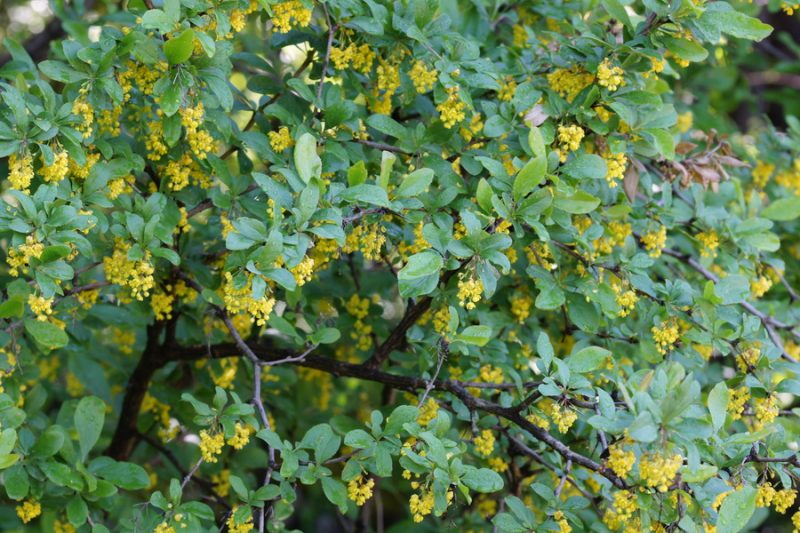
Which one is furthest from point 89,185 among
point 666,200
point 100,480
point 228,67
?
point 666,200

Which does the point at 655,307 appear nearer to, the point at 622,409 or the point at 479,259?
the point at 622,409

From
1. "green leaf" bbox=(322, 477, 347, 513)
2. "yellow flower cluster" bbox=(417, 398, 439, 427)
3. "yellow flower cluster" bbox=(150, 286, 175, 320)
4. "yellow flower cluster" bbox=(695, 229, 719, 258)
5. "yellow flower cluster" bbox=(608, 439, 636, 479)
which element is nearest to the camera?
"yellow flower cluster" bbox=(608, 439, 636, 479)

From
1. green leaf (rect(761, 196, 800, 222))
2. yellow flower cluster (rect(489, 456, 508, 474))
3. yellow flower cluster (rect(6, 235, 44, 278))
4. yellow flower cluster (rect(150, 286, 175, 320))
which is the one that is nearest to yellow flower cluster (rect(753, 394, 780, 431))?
yellow flower cluster (rect(489, 456, 508, 474))

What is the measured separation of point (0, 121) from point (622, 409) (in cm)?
121

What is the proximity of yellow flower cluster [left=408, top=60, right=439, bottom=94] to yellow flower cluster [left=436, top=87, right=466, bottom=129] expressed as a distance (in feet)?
0.13

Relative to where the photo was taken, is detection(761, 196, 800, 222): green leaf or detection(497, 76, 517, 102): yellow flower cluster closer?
detection(497, 76, 517, 102): yellow flower cluster

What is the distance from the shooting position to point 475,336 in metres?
1.70

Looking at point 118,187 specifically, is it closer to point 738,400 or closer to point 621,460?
point 621,460

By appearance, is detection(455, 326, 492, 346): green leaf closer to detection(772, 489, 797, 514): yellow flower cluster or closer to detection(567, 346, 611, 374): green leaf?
detection(567, 346, 611, 374): green leaf

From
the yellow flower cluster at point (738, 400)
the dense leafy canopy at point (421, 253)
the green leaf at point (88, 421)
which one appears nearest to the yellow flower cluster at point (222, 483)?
the dense leafy canopy at point (421, 253)

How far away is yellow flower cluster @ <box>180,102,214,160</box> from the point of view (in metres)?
1.68

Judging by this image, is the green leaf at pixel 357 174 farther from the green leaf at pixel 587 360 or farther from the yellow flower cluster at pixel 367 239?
the green leaf at pixel 587 360

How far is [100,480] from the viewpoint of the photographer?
72.5 inches

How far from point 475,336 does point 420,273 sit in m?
0.22
